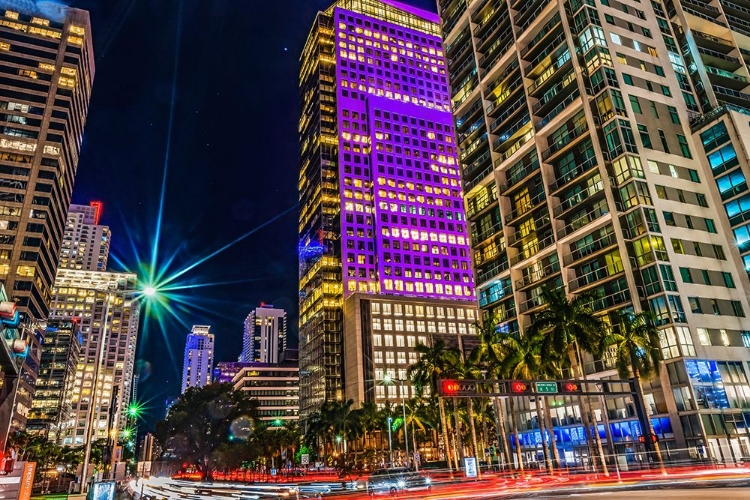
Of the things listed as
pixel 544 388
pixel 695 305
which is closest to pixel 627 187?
pixel 695 305

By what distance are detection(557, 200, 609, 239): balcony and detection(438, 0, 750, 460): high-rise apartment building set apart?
0.21 metres

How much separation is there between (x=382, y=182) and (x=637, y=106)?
90649 millimetres

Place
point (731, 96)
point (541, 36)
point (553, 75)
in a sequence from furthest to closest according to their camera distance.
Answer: point (541, 36)
point (553, 75)
point (731, 96)

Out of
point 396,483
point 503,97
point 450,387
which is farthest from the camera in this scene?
point 503,97

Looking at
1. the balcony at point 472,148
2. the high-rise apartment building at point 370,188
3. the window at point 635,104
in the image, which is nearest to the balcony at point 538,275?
the window at point 635,104

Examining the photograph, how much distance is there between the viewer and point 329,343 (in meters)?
138

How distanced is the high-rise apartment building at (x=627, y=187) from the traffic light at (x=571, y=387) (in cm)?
926

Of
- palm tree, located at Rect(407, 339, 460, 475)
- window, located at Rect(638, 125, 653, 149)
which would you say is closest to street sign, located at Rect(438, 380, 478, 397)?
palm tree, located at Rect(407, 339, 460, 475)

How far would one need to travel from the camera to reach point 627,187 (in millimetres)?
58094

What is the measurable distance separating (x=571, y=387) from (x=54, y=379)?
17638cm

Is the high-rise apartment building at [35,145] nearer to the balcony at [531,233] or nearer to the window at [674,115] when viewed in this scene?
the balcony at [531,233]

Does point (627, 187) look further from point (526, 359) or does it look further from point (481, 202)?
point (481, 202)

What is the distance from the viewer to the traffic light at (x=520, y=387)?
1576 inches

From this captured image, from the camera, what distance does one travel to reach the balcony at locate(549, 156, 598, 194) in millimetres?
62406
